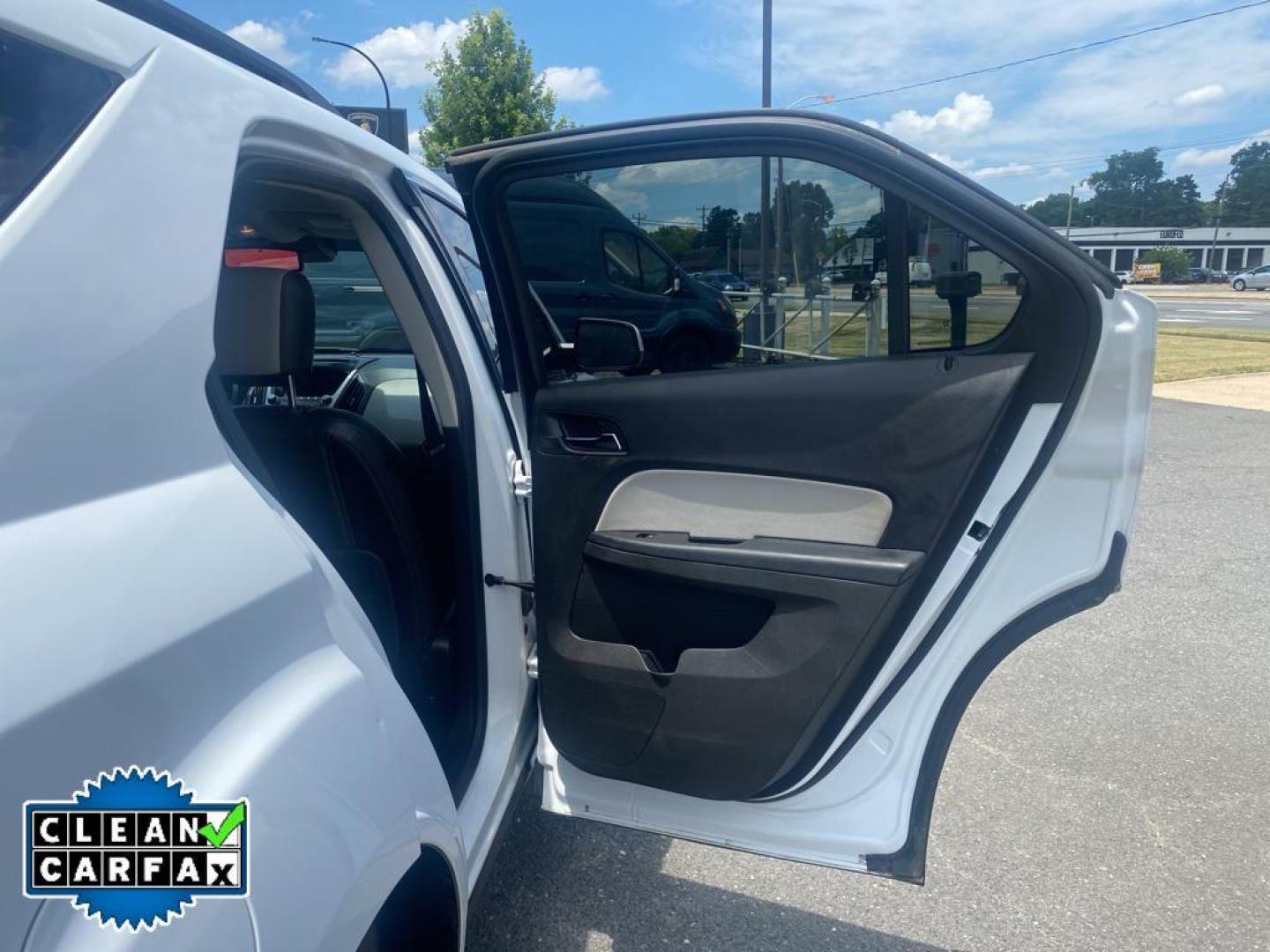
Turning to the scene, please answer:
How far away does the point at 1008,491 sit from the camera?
169 centimetres

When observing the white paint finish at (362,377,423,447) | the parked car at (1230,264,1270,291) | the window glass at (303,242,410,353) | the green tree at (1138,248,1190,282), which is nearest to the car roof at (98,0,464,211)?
the white paint finish at (362,377,423,447)

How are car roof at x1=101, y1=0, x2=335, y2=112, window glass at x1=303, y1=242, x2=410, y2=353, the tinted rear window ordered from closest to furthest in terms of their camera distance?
the tinted rear window
car roof at x1=101, y1=0, x2=335, y2=112
window glass at x1=303, y1=242, x2=410, y2=353

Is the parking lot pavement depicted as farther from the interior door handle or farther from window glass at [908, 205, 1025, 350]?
window glass at [908, 205, 1025, 350]

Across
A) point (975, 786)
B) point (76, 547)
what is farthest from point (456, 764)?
point (975, 786)

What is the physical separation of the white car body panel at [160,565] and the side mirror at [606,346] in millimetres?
820

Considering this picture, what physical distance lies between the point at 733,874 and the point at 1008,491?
1498mm

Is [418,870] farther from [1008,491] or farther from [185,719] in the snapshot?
[1008,491]

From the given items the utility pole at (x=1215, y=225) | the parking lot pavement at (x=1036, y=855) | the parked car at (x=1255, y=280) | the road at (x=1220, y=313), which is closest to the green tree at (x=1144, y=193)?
the utility pole at (x=1215, y=225)

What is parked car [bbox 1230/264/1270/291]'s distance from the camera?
45.5m

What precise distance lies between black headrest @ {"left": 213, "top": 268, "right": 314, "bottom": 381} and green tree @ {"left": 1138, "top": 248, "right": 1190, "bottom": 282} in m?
62.9

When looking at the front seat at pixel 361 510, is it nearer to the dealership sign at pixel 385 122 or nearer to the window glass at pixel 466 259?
the window glass at pixel 466 259

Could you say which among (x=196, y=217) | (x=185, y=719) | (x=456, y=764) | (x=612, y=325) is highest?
(x=196, y=217)

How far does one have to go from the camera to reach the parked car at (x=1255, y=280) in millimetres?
45484

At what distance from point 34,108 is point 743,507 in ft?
4.38
